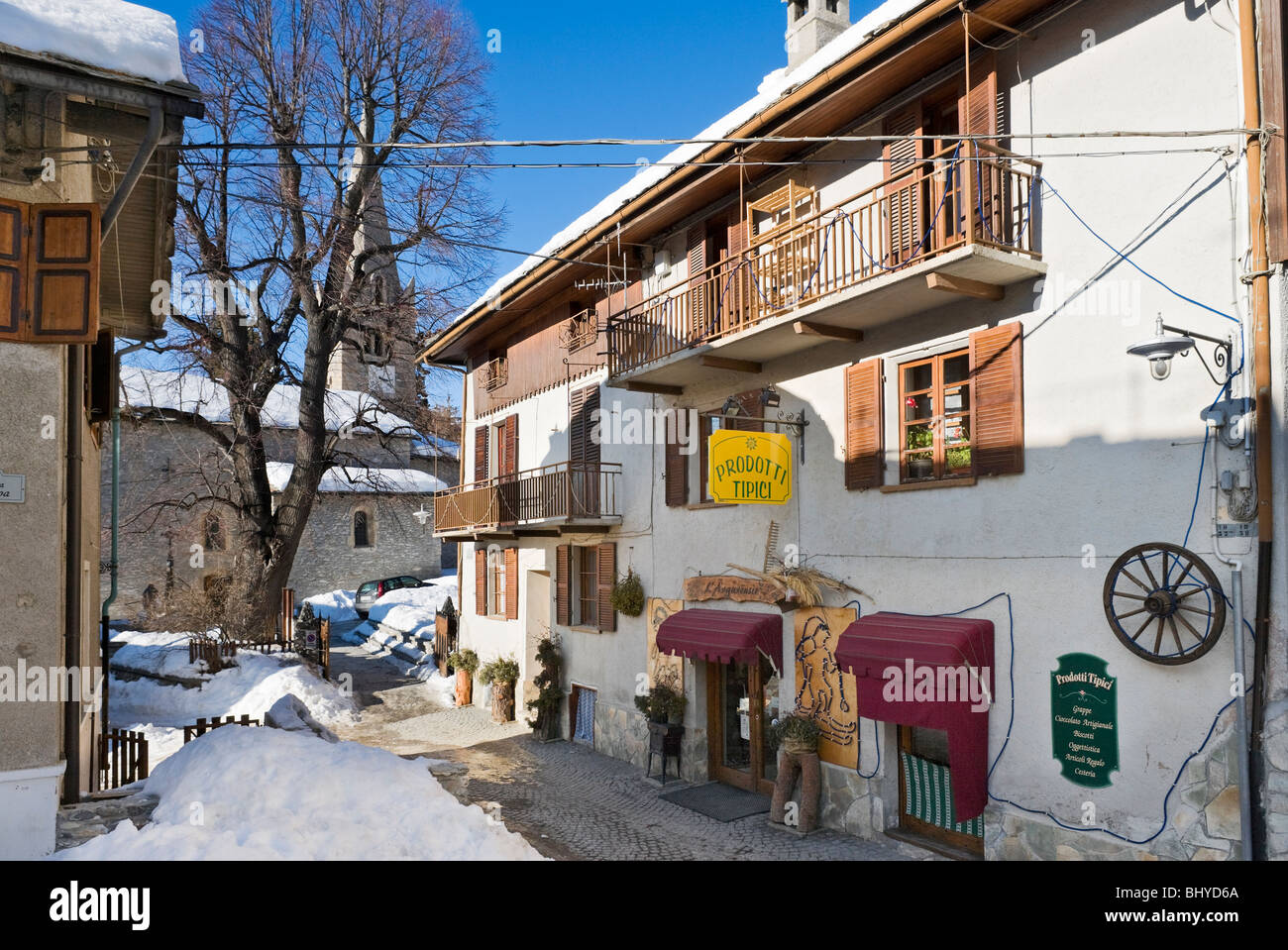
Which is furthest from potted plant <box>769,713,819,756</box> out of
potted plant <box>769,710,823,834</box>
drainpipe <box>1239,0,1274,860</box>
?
drainpipe <box>1239,0,1274,860</box>

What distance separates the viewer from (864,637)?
10117mm

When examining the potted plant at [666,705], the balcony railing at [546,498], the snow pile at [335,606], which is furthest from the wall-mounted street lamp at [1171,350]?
the snow pile at [335,606]

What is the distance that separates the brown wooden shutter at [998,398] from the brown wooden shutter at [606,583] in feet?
25.8

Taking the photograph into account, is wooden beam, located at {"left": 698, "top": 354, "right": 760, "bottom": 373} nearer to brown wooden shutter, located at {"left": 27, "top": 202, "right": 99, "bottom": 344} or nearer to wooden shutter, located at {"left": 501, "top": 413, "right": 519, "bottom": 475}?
brown wooden shutter, located at {"left": 27, "top": 202, "right": 99, "bottom": 344}

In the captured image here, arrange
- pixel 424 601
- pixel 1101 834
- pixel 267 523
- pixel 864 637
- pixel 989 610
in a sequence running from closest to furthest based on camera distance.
Answer: pixel 1101 834 < pixel 989 610 < pixel 864 637 < pixel 267 523 < pixel 424 601

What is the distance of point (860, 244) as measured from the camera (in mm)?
10195

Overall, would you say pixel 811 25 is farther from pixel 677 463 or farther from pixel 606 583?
pixel 606 583

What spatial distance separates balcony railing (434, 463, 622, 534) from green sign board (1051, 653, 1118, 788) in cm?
851

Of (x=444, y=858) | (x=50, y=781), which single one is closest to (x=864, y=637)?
(x=444, y=858)

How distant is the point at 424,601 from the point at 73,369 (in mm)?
25480

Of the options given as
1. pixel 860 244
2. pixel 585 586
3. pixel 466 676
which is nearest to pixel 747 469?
pixel 860 244

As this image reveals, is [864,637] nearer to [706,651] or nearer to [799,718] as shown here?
[799,718]

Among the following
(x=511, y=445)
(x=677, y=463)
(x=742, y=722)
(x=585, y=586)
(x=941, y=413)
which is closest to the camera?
(x=941, y=413)

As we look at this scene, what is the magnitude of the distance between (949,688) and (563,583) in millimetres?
9565
